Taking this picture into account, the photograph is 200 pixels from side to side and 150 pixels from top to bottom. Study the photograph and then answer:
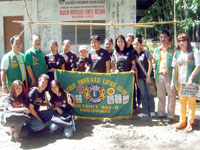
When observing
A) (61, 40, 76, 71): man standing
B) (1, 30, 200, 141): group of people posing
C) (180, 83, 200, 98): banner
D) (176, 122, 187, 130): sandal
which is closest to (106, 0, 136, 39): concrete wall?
(1, 30, 200, 141): group of people posing

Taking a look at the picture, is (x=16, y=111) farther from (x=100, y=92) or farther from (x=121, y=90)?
(x=121, y=90)

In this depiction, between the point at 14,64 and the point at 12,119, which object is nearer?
the point at 12,119

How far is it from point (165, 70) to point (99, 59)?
1.38 metres

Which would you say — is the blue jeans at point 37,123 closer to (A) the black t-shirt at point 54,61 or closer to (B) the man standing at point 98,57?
(A) the black t-shirt at point 54,61

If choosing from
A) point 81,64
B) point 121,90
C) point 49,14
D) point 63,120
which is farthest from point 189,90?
point 49,14

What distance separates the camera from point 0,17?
32.8 feet

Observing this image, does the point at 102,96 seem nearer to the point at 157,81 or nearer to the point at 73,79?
the point at 73,79

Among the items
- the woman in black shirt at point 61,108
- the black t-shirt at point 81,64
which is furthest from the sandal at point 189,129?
the black t-shirt at point 81,64

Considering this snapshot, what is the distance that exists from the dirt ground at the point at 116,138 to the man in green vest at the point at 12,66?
1020mm

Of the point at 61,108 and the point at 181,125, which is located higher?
the point at 61,108

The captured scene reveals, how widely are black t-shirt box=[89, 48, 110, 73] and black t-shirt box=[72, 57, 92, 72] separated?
0.37 ft

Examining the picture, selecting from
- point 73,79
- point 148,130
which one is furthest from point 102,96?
point 148,130

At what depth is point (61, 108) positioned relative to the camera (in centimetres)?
439

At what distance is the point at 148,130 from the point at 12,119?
2.49 metres
